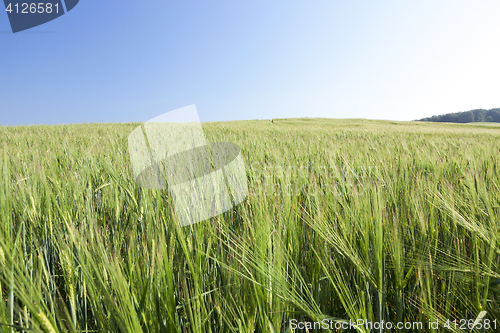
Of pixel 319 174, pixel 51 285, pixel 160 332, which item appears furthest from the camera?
pixel 319 174

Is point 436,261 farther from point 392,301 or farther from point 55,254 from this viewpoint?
point 55,254

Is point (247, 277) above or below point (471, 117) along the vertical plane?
below

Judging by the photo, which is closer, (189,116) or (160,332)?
(160,332)

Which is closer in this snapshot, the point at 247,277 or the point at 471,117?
the point at 247,277

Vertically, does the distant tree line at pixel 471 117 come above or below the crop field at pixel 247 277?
above

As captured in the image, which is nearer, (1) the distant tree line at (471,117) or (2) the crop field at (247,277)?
(2) the crop field at (247,277)

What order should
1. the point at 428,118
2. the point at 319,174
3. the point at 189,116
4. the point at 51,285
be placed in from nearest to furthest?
1. the point at 51,285
2. the point at 189,116
3. the point at 319,174
4. the point at 428,118

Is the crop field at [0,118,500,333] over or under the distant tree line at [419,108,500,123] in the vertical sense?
under

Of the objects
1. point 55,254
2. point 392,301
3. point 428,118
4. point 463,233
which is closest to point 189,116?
point 55,254

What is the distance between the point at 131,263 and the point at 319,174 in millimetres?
1184

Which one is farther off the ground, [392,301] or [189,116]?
[189,116]

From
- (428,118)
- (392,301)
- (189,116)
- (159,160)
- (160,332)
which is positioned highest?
(428,118)

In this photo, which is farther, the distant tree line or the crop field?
the distant tree line

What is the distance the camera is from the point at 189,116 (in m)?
1.28
